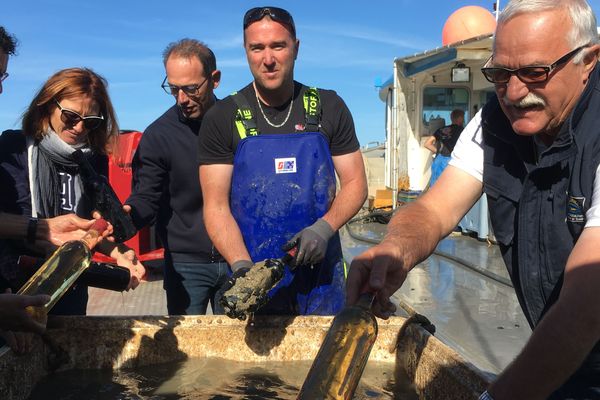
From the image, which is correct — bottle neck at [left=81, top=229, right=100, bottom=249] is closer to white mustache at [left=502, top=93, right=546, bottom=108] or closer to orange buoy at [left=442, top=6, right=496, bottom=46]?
white mustache at [left=502, top=93, right=546, bottom=108]

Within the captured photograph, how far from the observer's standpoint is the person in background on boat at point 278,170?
2756 mm

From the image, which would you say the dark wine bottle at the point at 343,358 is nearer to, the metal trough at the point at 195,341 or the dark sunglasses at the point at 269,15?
the metal trough at the point at 195,341

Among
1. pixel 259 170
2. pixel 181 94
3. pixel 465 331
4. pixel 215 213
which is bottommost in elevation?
pixel 465 331

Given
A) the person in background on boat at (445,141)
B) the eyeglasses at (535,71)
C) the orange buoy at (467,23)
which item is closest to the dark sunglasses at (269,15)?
the eyeglasses at (535,71)

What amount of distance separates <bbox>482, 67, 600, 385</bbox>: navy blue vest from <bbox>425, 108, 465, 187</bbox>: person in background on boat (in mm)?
7537

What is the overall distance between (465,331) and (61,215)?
3.23 metres

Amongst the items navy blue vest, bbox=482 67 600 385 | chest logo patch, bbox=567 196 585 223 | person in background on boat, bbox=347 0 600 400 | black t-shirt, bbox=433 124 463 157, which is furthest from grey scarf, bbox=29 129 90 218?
black t-shirt, bbox=433 124 463 157

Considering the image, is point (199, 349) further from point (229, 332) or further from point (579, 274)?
point (579, 274)

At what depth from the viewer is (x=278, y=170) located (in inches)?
108

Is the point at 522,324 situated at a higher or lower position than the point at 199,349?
lower

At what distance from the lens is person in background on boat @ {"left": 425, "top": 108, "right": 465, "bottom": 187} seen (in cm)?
948

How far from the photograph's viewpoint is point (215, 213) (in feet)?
9.26

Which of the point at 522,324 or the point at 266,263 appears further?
the point at 522,324

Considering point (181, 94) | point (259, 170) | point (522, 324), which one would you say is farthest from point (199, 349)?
point (522, 324)
